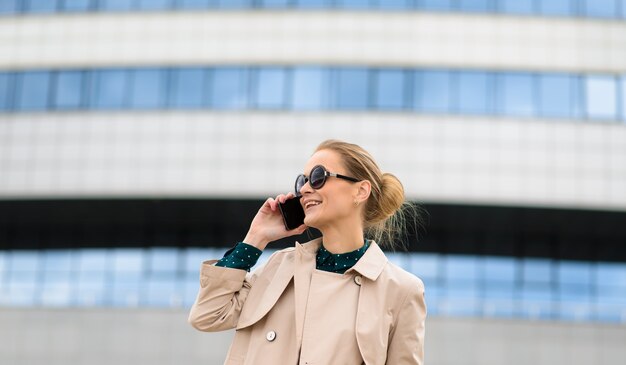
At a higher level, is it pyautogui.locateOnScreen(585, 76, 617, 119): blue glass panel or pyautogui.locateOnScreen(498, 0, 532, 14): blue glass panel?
pyautogui.locateOnScreen(498, 0, 532, 14): blue glass panel

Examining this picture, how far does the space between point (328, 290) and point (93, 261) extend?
95.2 feet

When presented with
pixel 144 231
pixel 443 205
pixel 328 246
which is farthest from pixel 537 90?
pixel 328 246

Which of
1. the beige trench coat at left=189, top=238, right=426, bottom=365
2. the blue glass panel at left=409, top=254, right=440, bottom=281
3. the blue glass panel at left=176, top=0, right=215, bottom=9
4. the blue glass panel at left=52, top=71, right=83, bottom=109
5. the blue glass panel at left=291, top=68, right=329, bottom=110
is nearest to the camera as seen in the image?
the beige trench coat at left=189, top=238, right=426, bottom=365

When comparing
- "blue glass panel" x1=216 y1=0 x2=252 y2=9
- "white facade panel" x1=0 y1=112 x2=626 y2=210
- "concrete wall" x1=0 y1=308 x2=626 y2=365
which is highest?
"blue glass panel" x1=216 y1=0 x2=252 y2=9

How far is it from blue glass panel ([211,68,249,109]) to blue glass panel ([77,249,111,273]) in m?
6.40

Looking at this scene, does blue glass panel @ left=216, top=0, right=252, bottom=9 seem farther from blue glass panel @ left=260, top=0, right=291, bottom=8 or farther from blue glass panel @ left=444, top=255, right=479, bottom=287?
blue glass panel @ left=444, top=255, right=479, bottom=287

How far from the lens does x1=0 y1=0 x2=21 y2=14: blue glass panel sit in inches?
1278

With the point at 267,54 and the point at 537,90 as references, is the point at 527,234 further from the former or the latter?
the point at 267,54

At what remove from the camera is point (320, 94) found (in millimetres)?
29906

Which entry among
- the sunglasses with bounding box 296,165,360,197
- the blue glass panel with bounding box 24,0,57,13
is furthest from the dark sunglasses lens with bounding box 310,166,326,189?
the blue glass panel with bounding box 24,0,57,13

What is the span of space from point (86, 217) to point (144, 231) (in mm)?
1923

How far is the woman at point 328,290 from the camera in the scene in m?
4.44

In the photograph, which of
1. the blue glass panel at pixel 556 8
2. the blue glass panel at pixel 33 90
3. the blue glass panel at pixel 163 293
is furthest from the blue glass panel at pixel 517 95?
the blue glass panel at pixel 33 90

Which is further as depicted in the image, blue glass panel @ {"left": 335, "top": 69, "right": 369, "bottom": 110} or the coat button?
blue glass panel @ {"left": 335, "top": 69, "right": 369, "bottom": 110}
